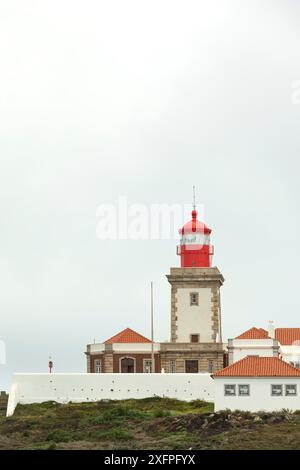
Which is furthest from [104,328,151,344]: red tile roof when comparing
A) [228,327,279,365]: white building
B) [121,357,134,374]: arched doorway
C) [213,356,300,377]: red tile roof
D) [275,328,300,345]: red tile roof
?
[213,356,300,377]: red tile roof

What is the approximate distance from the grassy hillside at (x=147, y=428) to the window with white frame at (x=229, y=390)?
51.5 inches

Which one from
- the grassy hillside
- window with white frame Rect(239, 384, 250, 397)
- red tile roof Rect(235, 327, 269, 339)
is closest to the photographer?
the grassy hillside

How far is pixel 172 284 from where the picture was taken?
7388 centimetres

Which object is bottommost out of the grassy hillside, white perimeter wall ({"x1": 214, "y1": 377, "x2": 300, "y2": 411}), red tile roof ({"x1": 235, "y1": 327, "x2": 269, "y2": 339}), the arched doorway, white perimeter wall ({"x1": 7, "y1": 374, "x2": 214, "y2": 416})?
the grassy hillside

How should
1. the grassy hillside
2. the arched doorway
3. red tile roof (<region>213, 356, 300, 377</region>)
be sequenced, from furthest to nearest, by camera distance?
1. the arched doorway
2. red tile roof (<region>213, 356, 300, 377</region>)
3. the grassy hillside

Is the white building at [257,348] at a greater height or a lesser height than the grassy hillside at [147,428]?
greater

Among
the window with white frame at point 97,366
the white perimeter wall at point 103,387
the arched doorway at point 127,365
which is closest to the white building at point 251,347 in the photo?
the white perimeter wall at point 103,387

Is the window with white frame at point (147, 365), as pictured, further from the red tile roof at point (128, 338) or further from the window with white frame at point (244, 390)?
the window with white frame at point (244, 390)

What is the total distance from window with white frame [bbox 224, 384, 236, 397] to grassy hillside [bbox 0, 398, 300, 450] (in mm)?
1309

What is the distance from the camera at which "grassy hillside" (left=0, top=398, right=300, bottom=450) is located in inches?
2117

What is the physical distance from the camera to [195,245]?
2970 inches

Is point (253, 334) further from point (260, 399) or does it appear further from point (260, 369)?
point (260, 399)

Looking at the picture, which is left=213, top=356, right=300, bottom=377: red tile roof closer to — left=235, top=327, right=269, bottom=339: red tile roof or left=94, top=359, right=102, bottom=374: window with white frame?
left=235, top=327, right=269, bottom=339: red tile roof

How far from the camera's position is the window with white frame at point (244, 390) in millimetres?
60031
